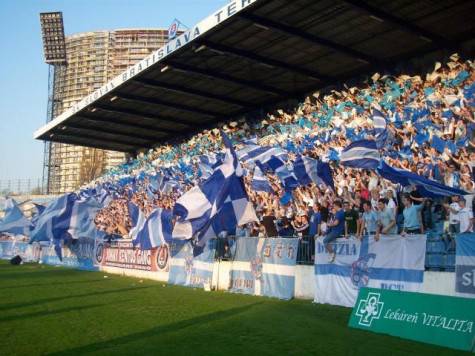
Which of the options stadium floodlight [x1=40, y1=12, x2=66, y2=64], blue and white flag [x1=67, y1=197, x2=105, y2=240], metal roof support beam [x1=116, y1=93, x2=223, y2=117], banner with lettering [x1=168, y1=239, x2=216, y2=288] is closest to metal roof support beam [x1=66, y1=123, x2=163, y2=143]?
metal roof support beam [x1=116, y1=93, x2=223, y2=117]

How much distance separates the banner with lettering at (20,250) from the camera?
3462 cm

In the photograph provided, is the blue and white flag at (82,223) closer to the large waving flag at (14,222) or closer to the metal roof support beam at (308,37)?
the large waving flag at (14,222)

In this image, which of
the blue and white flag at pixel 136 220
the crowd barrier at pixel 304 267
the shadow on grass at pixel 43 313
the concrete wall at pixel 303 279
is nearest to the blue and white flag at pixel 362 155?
the crowd barrier at pixel 304 267

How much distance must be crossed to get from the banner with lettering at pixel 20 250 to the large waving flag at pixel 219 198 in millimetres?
20937

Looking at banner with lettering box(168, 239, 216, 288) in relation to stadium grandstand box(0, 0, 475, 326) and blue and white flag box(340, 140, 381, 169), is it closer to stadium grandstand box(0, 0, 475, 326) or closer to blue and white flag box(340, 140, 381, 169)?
stadium grandstand box(0, 0, 475, 326)

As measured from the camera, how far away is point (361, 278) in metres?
12.7

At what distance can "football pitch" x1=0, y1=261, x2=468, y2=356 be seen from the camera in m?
8.37

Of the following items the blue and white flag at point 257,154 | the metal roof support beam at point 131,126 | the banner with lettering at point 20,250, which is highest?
the metal roof support beam at point 131,126

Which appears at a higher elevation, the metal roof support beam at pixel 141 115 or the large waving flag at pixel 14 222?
the metal roof support beam at pixel 141 115

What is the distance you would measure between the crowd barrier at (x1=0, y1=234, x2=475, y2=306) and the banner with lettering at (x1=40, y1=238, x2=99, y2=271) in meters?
4.10

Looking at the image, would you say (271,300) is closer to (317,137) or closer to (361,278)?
(361,278)

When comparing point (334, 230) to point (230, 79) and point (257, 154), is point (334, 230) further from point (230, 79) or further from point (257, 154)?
point (230, 79)

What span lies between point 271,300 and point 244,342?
240 inches

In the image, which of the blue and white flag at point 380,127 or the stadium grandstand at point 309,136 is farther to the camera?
the blue and white flag at point 380,127
